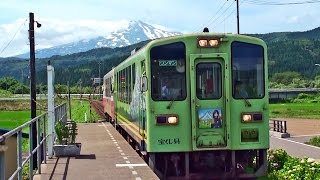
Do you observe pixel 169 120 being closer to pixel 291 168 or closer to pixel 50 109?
pixel 291 168

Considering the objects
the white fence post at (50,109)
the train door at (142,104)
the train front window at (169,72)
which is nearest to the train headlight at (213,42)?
the train front window at (169,72)

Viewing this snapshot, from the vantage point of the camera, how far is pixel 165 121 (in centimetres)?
1109

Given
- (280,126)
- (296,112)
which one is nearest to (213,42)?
(280,126)

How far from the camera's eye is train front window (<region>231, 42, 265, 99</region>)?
444 inches

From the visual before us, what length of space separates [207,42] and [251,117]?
1.76 m

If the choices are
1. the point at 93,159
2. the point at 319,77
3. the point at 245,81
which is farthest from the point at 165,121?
the point at 319,77

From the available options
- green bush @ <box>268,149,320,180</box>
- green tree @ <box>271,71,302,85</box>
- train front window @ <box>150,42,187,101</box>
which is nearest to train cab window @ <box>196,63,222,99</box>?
train front window @ <box>150,42,187,101</box>

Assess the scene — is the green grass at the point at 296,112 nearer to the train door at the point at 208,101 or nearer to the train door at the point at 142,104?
the train door at the point at 142,104

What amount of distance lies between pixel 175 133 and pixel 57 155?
13.7 feet

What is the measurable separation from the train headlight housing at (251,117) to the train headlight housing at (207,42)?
1529mm

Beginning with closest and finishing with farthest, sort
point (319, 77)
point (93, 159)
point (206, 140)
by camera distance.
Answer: point (206, 140), point (93, 159), point (319, 77)

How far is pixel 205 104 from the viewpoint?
1110 cm

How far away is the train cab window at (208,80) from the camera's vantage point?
11.2 metres

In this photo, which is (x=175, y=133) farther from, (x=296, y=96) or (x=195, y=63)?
(x=296, y=96)
